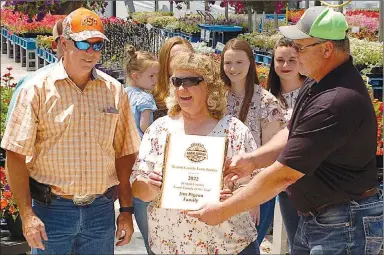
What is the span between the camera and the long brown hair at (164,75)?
4508 millimetres

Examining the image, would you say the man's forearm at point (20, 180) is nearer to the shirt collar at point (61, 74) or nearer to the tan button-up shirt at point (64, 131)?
the tan button-up shirt at point (64, 131)

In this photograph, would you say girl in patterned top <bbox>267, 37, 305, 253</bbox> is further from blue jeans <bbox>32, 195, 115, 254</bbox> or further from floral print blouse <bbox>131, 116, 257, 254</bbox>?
blue jeans <bbox>32, 195, 115, 254</bbox>

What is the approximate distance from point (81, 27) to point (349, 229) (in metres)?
1.53

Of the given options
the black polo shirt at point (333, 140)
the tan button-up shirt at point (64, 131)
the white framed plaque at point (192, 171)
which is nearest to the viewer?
the black polo shirt at point (333, 140)

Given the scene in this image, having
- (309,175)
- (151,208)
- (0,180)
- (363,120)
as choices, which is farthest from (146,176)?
(0,180)

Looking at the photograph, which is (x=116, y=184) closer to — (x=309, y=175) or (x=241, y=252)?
(x=241, y=252)

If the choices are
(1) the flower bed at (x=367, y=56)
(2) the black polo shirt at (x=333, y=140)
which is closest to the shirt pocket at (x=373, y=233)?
(2) the black polo shirt at (x=333, y=140)

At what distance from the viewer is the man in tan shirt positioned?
336cm

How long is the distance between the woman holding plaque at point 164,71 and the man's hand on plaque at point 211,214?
4.78 feet

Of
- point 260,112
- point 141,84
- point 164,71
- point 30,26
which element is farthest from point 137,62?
point 30,26

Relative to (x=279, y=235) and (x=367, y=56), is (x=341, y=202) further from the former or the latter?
(x=367, y=56)

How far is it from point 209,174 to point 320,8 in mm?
877

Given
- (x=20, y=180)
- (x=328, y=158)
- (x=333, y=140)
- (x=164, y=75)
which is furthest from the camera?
(x=164, y=75)

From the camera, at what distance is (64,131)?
3381mm
